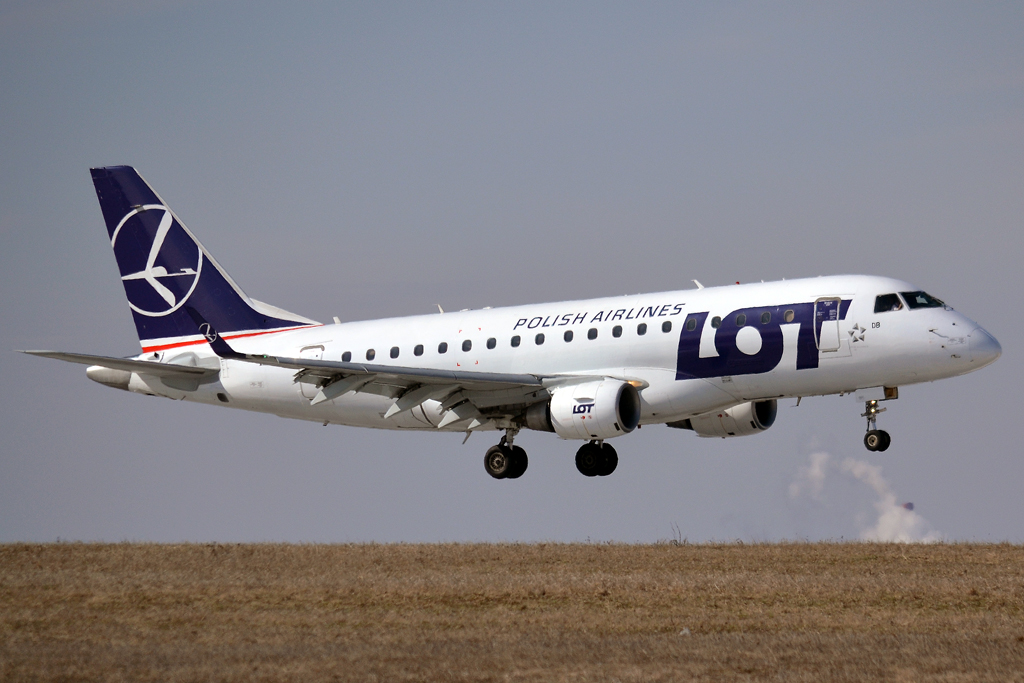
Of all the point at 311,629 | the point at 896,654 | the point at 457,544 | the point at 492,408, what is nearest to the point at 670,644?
the point at 896,654

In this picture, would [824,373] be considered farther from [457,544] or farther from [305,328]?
[305,328]

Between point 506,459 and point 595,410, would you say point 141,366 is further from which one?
point 595,410

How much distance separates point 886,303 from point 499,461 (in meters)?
11.3

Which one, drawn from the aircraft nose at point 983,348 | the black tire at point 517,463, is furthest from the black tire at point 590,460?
the aircraft nose at point 983,348

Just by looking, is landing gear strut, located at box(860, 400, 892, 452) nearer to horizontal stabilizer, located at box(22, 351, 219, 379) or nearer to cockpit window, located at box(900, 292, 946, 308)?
cockpit window, located at box(900, 292, 946, 308)

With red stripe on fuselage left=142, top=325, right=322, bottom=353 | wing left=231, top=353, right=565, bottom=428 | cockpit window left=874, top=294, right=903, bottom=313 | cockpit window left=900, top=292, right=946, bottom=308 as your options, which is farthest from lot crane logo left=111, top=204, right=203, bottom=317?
cockpit window left=900, top=292, right=946, bottom=308

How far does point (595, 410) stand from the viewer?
31281 mm

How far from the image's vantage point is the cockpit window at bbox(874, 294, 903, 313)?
30.1m

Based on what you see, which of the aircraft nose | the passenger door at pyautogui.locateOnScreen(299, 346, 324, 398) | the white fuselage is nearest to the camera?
the aircraft nose

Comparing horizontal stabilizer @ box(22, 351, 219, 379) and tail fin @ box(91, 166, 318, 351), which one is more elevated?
tail fin @ box(91, 166, 318, 351)

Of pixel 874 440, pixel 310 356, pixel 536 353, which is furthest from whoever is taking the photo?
pixel 310 356

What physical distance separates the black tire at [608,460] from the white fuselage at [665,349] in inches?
110

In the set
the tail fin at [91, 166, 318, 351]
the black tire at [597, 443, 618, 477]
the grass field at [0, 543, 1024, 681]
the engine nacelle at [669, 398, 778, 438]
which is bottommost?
the grass field at [0, 543, 1024, 681]

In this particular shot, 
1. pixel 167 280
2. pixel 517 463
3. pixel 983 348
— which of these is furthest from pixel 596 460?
pixel 167 280
